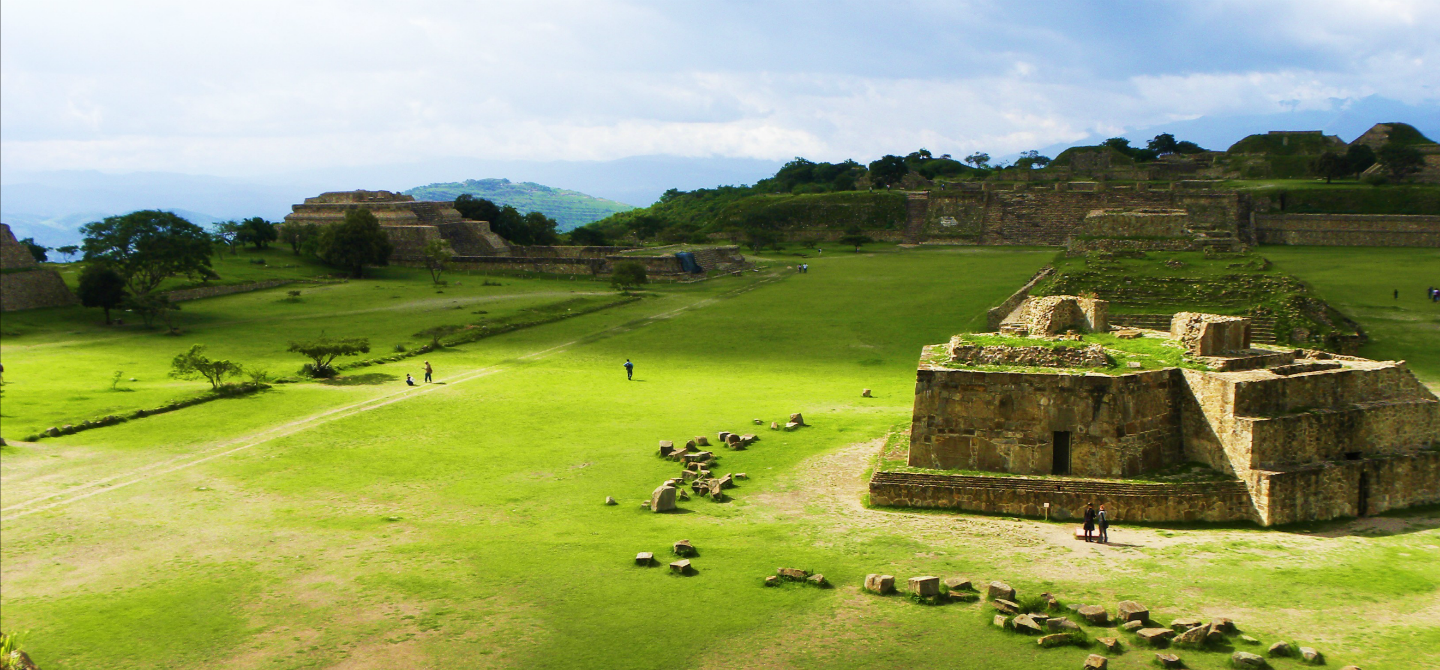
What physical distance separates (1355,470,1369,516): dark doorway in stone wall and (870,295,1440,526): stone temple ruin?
0.08 ft

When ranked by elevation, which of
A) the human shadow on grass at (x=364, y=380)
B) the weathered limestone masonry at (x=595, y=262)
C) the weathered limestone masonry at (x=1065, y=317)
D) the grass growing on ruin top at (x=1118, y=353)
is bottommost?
the human shadow on grass at (x=364, y=380)

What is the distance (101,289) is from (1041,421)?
39.8 meters

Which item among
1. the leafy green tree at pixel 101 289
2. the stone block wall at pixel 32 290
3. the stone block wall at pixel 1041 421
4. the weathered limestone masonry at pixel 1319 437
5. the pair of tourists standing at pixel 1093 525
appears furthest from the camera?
the stone block wall at pixel 32 290

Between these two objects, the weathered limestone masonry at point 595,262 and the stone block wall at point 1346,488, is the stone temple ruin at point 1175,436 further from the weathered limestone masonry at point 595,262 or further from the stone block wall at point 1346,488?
the weathered limestone masonry at point 595,262

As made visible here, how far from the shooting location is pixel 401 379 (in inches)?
1161

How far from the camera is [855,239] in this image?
237 feet

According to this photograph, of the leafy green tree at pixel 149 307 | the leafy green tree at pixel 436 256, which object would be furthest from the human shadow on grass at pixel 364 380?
the leafy green tree at pixel 436 256

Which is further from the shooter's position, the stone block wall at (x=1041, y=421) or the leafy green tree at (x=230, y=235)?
the leafy green tree at (x=230, y=235)

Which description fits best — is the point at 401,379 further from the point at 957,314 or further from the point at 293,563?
the point at 957,314

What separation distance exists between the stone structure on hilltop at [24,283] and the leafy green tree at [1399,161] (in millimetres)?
80490

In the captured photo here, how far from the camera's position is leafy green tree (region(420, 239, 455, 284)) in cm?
5844

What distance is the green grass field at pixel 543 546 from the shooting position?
451 inches

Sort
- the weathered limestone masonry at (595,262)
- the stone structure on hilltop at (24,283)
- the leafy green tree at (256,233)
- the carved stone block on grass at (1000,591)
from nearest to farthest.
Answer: the carved stone block on grass at (1000,591) < the stone structure on hilltop at (24,283) < the weathered limestone masonry at (595,262) < the leafy green tree at (256,233)

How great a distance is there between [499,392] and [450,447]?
6.09m
